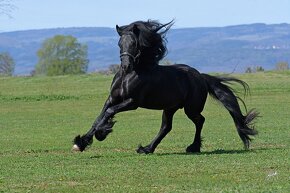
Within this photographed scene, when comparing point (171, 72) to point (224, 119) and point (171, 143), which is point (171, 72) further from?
point (224, 119)

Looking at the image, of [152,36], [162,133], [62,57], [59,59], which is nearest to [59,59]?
[59,59]

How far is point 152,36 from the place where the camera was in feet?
52.5

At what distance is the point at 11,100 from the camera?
1813 inches

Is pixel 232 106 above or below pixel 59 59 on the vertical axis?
above

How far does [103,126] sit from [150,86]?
4.08 ft

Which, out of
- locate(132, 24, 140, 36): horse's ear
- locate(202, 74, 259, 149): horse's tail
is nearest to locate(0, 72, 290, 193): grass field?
locate(202, 74, 259, 149): horse's tail

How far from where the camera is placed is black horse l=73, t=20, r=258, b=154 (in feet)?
50.9

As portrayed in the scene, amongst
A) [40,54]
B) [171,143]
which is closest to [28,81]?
[171,143]

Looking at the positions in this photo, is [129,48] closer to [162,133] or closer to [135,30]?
[135,30]

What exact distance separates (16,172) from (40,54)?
14533 centimetres

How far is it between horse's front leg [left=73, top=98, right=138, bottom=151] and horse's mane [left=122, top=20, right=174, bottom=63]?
1.10m

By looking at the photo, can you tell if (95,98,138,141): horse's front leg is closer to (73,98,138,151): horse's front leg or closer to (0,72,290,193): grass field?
(73,98,138,151): horse's front leg

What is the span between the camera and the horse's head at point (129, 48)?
50.3 ft

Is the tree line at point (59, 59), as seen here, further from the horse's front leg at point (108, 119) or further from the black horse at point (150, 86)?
the horse's front leg at point (108, 119)
